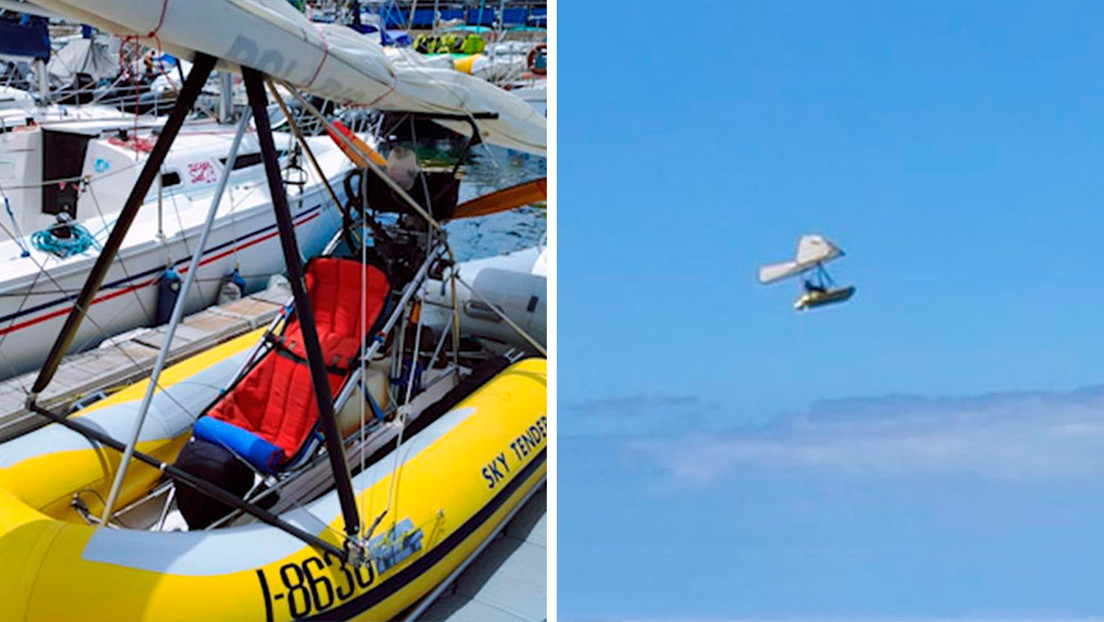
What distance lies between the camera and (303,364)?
5.66 meters

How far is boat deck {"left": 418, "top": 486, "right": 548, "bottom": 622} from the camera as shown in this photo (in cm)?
530

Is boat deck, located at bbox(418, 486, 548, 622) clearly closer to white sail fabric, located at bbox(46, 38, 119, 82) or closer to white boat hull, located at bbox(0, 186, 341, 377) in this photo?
white boat hull, located at bbox(0, 186, 341, 377)

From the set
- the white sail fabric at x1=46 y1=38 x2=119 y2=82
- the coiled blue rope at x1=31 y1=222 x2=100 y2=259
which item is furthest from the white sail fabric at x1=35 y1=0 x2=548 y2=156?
the white sail fabric at x1=46 y1=38 x2=119 y2=82

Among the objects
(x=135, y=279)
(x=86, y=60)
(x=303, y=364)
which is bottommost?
(x=303, y=364)

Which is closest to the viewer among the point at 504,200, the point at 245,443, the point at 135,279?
the point at 245,443

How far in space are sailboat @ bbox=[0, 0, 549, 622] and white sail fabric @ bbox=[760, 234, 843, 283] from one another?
2316mm

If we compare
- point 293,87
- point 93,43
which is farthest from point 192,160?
point 93,43

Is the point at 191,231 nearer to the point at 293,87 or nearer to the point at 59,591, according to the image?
the point at 293,87

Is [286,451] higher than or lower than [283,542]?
higher

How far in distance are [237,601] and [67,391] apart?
371cm

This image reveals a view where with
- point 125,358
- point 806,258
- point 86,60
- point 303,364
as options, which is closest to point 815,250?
point 806,258

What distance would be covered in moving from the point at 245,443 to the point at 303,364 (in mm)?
692

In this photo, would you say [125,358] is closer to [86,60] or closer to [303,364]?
[303,364]

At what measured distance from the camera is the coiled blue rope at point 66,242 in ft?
27.6
